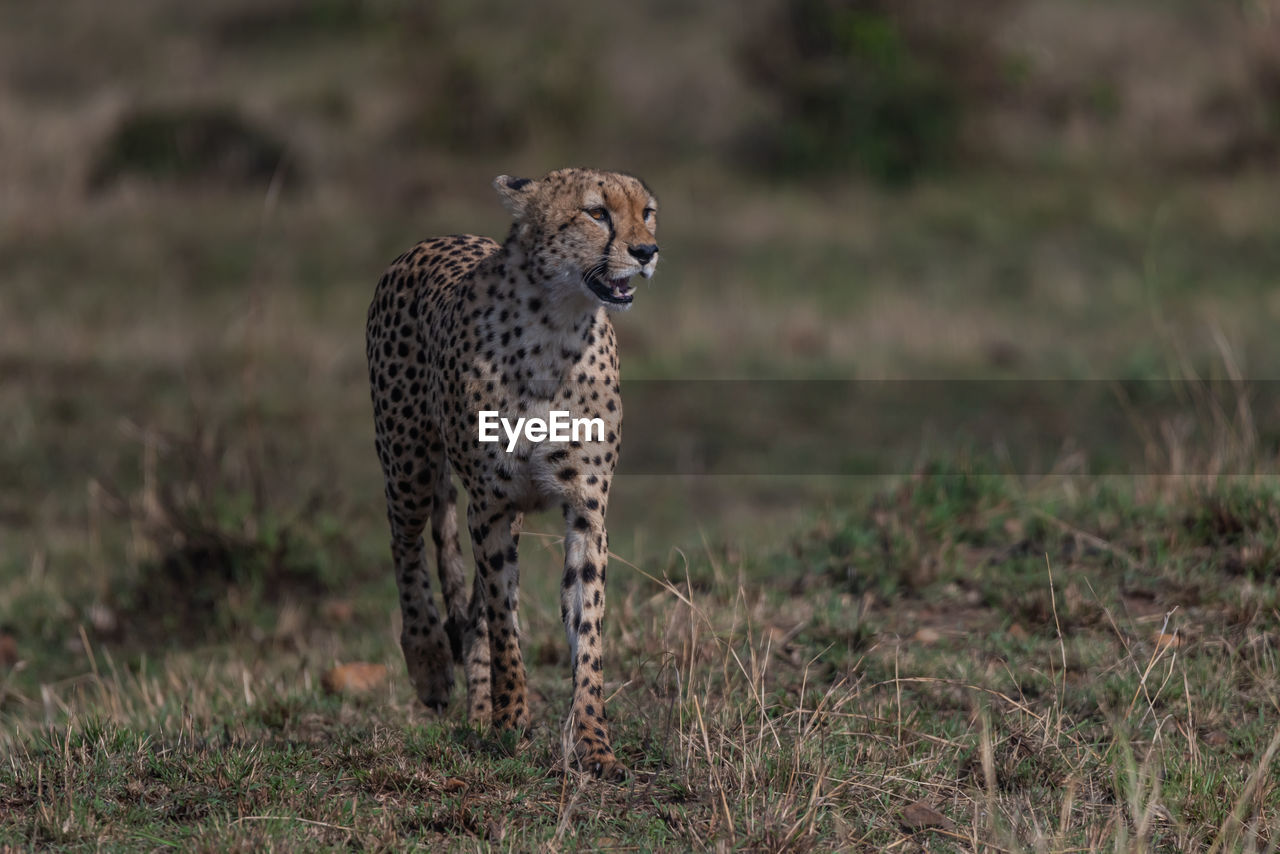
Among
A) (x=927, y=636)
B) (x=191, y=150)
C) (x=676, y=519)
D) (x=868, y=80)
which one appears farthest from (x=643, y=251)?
(x=868, y=80)

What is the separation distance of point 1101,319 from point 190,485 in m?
5.97

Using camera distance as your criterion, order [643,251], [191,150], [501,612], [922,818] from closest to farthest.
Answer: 1. [922,818]
2. [643,251]
3. [501,612]
4. [191,150]

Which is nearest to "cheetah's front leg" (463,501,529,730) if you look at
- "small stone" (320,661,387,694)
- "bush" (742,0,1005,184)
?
"small stone" (320,661,387,694)

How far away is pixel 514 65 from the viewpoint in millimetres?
14414

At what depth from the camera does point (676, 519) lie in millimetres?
7723

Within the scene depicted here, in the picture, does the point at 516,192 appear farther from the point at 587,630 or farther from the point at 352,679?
the point at 352,679

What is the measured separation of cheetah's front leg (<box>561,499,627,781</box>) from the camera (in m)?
3.60

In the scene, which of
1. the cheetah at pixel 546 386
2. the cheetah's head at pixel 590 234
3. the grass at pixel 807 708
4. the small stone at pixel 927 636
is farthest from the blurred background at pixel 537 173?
the cheetah's head at pixel 590 234

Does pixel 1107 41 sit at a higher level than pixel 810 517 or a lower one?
higher

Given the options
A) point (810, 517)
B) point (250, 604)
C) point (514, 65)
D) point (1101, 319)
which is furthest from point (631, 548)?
point (514, 65)

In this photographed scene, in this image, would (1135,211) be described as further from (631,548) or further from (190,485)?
(190,485)

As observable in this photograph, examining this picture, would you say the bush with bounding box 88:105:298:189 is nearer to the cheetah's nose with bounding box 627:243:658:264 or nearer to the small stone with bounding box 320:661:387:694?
the small stone with bounding box 320:661:387:694

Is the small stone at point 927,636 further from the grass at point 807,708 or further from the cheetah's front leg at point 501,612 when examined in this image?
the cheetah's front leg at point 501,612

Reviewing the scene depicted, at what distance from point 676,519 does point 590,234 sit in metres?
4.06
